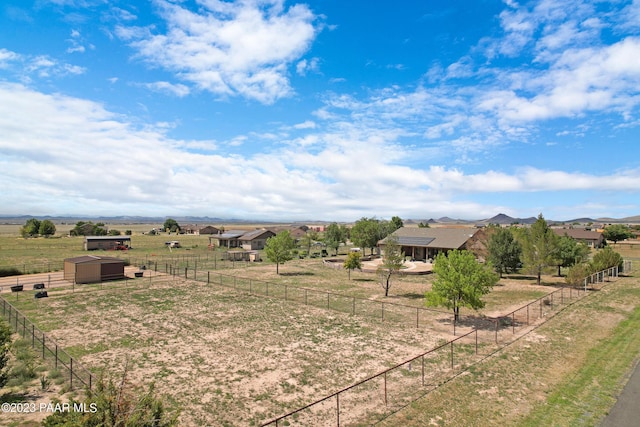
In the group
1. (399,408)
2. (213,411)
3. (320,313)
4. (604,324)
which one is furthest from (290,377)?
Answer: (604,324)

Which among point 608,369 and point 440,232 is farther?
point 440,232

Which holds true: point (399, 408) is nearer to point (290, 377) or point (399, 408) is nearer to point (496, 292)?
point (290, 377)

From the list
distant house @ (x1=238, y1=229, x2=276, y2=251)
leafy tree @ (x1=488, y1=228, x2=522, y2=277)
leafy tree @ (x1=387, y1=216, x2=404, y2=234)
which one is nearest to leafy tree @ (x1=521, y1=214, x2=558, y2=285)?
leafy tree @ (x1=488, y1=228, x2=522, y2=277)

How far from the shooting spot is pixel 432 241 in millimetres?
67688

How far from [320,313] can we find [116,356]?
15.2 meters

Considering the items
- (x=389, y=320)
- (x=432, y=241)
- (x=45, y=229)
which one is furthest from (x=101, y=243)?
(x=389, y=320)

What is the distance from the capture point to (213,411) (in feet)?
47.8

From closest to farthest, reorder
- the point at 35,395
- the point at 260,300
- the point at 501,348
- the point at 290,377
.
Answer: the point at 35,395
the point at 290,377
the point at 501,348
the point at 260,300

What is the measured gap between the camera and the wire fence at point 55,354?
1673 cm

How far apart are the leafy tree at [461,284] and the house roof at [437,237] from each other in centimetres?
3450

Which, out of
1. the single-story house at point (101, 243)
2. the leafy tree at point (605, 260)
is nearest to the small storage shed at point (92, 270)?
the single-story house at point (101, 243)

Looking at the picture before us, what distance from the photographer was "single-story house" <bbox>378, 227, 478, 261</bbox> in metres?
63.4

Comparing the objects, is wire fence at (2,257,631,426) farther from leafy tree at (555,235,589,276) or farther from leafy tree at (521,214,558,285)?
leafy tree at (521,214,558,285)

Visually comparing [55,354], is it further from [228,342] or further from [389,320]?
[389,320]
